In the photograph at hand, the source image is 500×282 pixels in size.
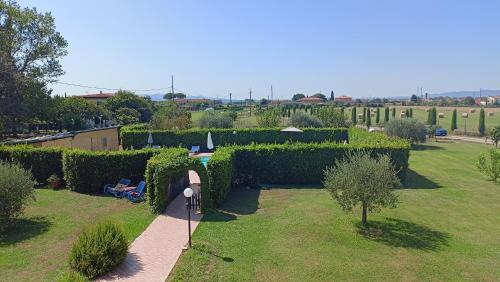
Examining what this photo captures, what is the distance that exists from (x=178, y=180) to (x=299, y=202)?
6.03m

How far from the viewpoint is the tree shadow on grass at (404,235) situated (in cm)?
1187

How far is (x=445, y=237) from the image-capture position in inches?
492

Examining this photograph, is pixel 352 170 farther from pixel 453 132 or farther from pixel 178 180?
pixel 453 132

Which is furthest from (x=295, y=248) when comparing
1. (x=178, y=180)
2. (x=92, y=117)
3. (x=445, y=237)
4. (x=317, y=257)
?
(x=92, y=117)

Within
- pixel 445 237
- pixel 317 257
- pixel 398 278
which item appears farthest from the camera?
pixel 445 237

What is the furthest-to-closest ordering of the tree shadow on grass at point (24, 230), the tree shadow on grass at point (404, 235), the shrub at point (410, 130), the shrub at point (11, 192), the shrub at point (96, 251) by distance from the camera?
the shrub at point (410, 130)
the shrub at point (11, 192)
the tree shadow on grass at point (24, 230)
the tree shadow on grass at point (404, 235)
the shrub at point (96, 251)

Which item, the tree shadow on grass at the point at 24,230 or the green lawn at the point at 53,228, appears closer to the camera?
the green lawn at the point at 53,228

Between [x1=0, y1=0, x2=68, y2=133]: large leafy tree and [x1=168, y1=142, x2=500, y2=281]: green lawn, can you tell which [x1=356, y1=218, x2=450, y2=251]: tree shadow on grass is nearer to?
[x1=168, y1=142, x2=500, y2=281]: green lawn

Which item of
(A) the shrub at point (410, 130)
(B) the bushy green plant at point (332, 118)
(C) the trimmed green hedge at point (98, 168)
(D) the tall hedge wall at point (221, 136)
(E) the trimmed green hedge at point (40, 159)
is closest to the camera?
(C) the trimmed green hedge at point (98, 168)

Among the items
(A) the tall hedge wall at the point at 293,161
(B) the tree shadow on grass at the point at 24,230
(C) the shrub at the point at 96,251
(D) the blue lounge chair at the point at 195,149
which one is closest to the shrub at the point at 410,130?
(A) the tall hedge wall at the point at 293,161

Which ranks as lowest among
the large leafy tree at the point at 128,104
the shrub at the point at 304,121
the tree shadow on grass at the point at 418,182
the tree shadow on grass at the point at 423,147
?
the tree shadow on grass at the point at 418,182

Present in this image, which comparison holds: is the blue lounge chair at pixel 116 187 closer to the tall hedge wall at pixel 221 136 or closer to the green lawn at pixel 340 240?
the green lawn at pixel 340 240

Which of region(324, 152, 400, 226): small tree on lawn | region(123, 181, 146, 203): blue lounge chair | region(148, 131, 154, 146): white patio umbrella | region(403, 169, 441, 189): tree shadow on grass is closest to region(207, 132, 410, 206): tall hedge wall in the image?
region(403, 169, 441, 189): tree shadow on grass

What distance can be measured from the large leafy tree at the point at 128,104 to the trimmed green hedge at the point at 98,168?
46.5 meters
